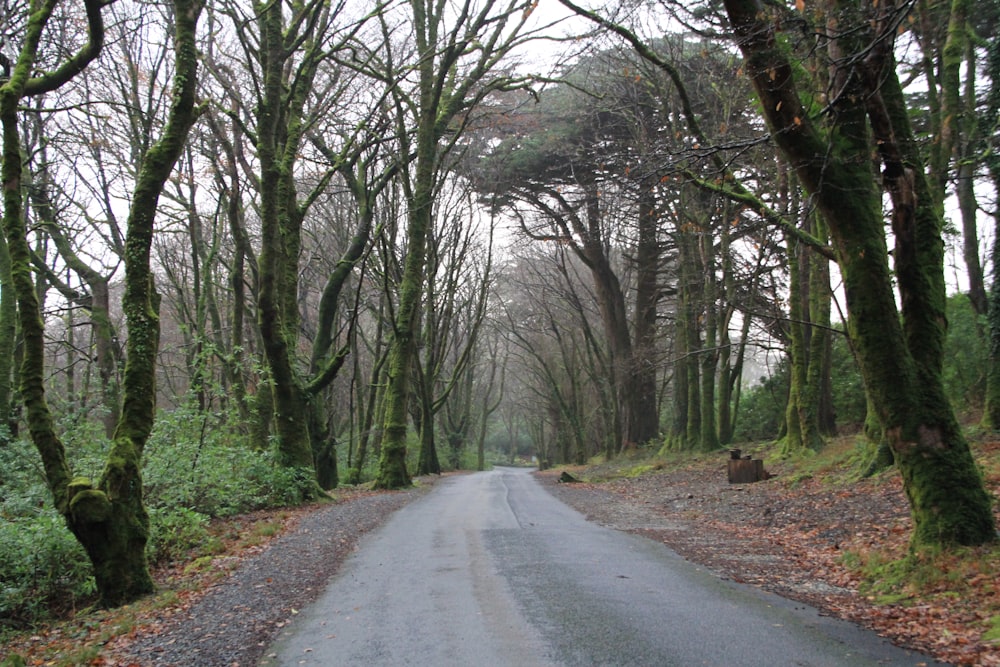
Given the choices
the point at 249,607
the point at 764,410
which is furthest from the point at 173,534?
the point at 764,410

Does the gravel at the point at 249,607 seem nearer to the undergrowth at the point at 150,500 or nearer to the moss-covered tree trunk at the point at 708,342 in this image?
the undergrowth at the point at 150,500

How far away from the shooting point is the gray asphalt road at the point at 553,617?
4.72m

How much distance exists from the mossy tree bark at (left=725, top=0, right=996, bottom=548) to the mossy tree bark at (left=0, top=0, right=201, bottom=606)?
6349 millimetres

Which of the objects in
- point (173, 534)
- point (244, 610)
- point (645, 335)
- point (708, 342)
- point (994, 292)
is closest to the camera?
point (244, 610)

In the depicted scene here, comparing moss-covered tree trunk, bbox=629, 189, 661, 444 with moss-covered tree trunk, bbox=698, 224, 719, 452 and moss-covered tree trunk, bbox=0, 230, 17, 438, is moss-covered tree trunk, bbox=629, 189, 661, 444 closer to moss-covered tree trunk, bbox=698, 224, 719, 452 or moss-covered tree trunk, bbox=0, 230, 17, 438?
moss-covered tree trunk, bbox=698, 224, 719, 452

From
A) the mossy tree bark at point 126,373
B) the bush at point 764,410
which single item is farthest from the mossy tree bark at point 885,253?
the bush at point 764,410

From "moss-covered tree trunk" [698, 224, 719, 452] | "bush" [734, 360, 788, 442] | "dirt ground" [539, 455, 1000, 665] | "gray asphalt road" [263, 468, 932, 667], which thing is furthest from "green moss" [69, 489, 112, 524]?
"bush" [734, 360, 788, 442]

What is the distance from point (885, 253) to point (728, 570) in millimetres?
3554

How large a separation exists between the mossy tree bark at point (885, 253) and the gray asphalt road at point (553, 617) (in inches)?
73.0

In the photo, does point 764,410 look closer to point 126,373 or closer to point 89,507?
point 126,373

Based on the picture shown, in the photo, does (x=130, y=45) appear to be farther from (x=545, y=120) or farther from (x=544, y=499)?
(x=544, y=499)

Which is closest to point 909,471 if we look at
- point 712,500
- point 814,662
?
point 814,662

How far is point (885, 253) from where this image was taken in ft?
23.2

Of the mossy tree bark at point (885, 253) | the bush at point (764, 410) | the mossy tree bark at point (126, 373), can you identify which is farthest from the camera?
the bush at point (764, 410)
